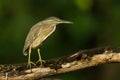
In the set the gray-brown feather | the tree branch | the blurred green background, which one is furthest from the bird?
the blurred green background

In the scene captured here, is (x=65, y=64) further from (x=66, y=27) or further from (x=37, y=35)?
(x=66, y=27)

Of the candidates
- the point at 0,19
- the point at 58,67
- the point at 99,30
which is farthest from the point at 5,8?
the point at 58,67

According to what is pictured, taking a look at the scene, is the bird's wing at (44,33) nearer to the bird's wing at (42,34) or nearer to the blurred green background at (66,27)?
the bird's wing at (42,34)

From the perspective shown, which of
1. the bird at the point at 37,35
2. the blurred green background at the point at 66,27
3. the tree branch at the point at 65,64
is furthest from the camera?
the blurred green background at the point at 66,27

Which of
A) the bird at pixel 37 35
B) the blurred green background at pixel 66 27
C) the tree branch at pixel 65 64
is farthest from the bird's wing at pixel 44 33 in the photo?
the blurred green background at pixel 66 27

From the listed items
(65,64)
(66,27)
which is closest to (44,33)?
(65,64)

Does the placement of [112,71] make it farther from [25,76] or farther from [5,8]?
[25,76]
